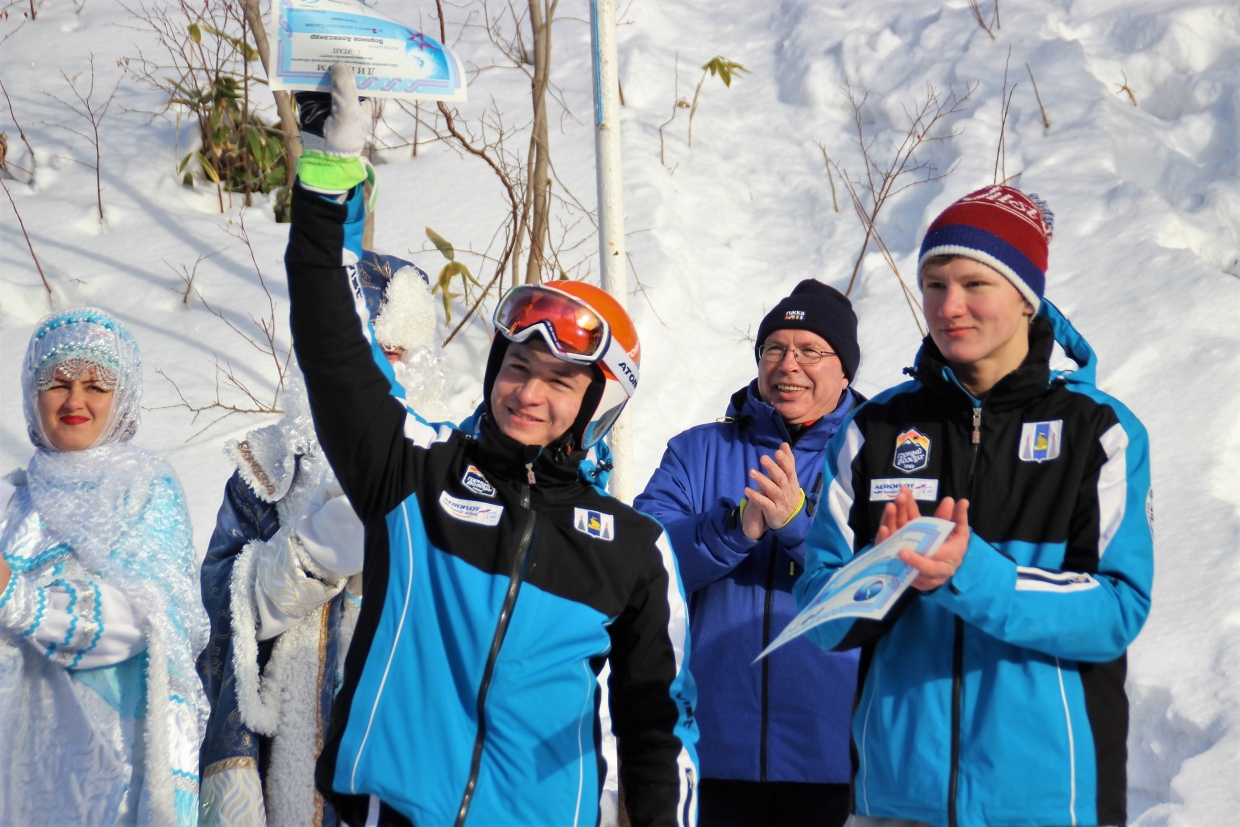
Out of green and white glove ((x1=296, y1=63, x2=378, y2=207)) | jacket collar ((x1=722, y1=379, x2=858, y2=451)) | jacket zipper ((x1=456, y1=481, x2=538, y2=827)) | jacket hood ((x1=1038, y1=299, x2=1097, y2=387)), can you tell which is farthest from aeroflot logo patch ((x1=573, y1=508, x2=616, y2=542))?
jacket collar ((x1=722, y1=379, x2=858, y2=451))

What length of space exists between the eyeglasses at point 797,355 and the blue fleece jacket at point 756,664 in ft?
1.03

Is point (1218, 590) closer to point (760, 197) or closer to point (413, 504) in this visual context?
point (413, 504)

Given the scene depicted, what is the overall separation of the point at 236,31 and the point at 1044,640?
8.47 metres

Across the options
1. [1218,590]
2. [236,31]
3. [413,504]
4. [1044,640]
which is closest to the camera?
[1044,640]

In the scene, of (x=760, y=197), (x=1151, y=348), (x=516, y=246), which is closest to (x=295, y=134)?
(x=516, y=246)

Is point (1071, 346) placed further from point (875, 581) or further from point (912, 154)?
point (912, 154)

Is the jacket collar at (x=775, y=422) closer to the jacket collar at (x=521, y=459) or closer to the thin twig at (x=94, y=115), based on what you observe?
the jacket collar at (x=521, y=459)

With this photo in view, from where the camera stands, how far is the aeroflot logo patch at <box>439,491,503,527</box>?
2.05 meters

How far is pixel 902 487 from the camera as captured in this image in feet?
6.83

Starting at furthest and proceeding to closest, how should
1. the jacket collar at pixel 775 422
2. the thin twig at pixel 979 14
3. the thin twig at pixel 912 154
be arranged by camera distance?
1. the thin twig at pixel 979 14
2. the thin twig at pixel 912 154
3. the jacket collar at pixel 775 422

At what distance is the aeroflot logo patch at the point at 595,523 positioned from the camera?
2129mm

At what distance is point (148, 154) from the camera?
768 cm

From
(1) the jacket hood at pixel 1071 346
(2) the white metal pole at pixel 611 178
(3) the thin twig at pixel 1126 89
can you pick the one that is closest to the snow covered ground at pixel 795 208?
(3) the thin twig at pixel 1126 89

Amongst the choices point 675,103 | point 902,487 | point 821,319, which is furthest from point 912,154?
point 902,487
